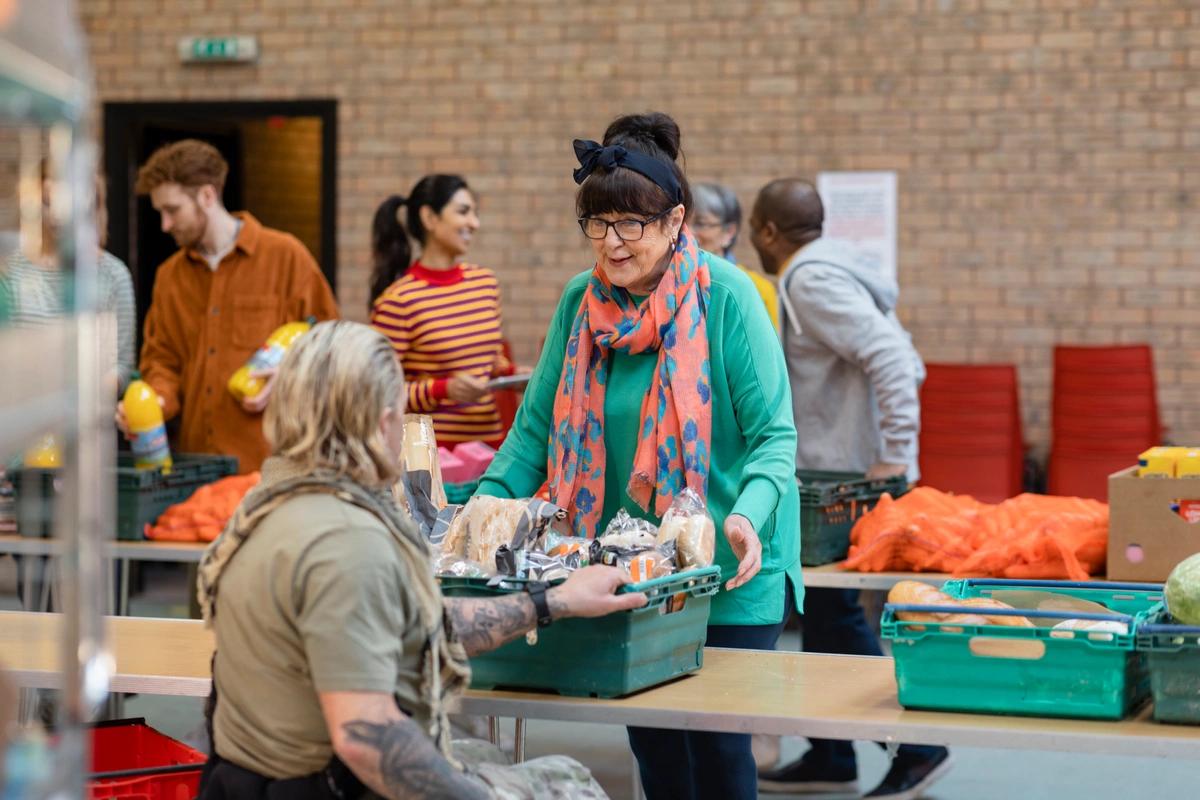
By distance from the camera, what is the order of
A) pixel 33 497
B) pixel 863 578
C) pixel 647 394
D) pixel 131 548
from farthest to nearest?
pixel 33 497, pixel 131 548, pixel 863 578, pixel 647 394

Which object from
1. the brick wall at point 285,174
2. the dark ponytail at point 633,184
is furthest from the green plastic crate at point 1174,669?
the brick wall at point 285,174

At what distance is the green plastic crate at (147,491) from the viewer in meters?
4.83

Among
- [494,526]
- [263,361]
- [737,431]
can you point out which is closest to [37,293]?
[494,526]

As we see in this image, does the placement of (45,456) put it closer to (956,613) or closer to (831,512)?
(831,512)

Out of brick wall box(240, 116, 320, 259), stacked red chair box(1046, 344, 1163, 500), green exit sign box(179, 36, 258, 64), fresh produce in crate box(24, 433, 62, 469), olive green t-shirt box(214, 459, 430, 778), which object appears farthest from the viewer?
brick wall box(240, 116, 320, 259)

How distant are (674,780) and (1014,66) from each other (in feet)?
19.5

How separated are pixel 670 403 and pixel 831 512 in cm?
151

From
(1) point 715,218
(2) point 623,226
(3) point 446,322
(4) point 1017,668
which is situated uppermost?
(1) point 715,218

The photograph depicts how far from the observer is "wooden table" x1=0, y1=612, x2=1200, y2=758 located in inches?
99.0

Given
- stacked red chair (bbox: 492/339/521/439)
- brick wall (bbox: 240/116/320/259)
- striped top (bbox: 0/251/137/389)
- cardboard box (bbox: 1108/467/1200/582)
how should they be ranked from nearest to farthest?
striped top (bbox: 0/251/137/389) → cardboard box (bbox: 1108/467/1200/582) → stacked red chair (bbox: 492/339/521/439) → brick wall (bbox: 240/116/320/259)

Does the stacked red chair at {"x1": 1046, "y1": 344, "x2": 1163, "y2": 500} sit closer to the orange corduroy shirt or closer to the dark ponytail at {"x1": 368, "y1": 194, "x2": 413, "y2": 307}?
the dark ponytail at {"x1": 368, "y1": 194, "x2": 413, "y2": 307}

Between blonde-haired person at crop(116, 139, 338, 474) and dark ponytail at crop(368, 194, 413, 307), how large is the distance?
0.25 meters

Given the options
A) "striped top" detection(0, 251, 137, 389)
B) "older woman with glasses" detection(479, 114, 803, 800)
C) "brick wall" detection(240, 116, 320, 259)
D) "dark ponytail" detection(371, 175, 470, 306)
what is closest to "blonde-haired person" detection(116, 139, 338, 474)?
"dark ponytail" detection(371, 175, 470, 306)

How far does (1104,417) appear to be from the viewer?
26.0ft
